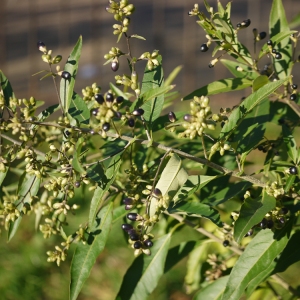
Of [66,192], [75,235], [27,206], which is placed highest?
[66,192]

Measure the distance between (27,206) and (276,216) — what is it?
749 millimetres

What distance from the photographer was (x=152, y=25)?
11.1 metres

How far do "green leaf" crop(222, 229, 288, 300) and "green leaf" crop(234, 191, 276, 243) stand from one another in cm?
21

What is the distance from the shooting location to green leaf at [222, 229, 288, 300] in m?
1.58

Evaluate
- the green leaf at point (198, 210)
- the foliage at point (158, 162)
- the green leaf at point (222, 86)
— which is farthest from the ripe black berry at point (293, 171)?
the green leaf at point (222, 86)

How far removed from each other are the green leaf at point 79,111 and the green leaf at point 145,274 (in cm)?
67

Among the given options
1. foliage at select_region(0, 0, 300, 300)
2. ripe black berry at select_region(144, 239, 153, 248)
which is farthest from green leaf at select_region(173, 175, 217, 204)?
ripe black berry at select_region(144, 239, 153, 248)

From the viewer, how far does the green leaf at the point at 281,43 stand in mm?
1875

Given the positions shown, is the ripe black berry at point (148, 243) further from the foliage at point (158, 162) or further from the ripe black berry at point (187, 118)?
the ripe black berry at point (187, 118)

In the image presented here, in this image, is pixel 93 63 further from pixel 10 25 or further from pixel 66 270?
pixel 66 270

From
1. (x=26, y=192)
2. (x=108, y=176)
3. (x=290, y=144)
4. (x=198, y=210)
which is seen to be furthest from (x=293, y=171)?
(x=26, y=192)

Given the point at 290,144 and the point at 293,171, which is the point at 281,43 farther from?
the point at 293,171

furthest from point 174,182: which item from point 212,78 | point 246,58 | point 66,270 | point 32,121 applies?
point 212,78

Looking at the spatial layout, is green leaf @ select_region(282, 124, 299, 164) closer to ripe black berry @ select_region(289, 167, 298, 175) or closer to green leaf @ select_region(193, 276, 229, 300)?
ripe black berry @ select_region(289, 167, 298, 175)
